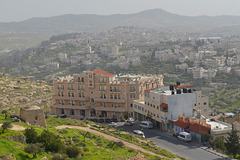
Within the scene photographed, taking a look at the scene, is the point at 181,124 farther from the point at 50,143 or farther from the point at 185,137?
the point at 50,143

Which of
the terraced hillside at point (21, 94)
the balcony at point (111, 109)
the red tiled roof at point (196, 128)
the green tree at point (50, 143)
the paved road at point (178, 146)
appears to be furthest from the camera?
the terraced hillside at point (21, 94)

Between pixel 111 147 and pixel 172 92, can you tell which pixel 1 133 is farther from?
pixel 172 92

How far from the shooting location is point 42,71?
142625mm

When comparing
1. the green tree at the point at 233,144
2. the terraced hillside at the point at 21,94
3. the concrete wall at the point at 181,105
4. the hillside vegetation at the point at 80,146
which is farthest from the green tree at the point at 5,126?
Answer: the terraced hillside at the point at 21,94

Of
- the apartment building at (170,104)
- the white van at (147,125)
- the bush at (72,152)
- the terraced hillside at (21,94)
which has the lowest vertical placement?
the terraced hillside at (21,94)

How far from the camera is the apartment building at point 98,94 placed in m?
44.6

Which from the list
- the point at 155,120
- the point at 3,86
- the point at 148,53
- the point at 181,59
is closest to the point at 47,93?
the point at 3,86

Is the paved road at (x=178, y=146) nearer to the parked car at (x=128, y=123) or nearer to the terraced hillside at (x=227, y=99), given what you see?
the parked car at (x=128, y=123)

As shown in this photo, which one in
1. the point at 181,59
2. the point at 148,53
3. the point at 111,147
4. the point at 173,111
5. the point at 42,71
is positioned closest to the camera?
the point at 111,147

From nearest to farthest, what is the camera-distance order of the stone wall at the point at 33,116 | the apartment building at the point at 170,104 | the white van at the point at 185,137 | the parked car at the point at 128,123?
the stone wall at the point at 33,116 → the white van at the point at 185,137 → the apartment building at the point at 170,104 → the parked car at the point at 128,123

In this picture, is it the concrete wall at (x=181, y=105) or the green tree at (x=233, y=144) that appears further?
the concrete wall at (x=181, y=105)

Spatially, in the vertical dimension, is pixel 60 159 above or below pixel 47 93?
above

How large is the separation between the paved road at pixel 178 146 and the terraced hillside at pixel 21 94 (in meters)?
25.5

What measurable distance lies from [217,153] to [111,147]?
932 cm
